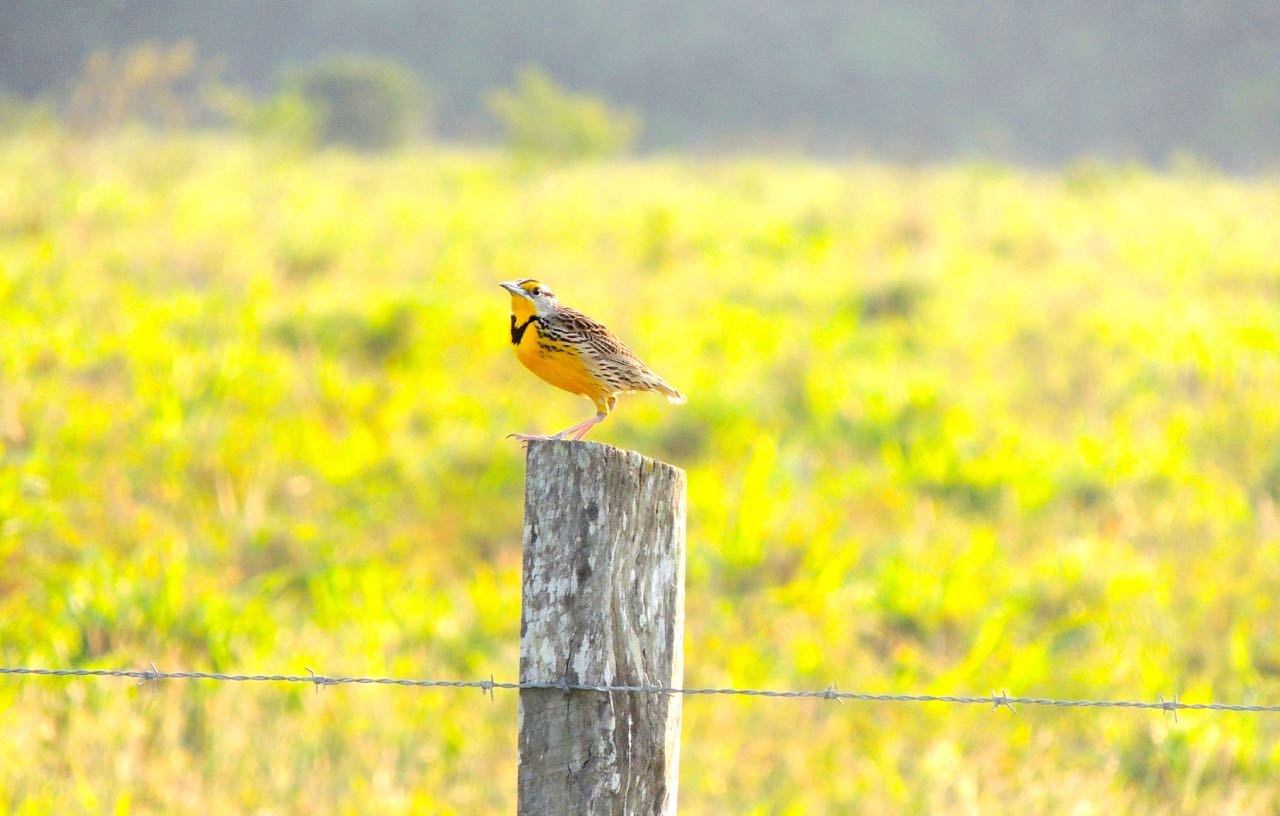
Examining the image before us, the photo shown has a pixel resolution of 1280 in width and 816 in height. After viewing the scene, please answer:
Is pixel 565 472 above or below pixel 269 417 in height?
below

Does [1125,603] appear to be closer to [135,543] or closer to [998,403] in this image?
[998,403]

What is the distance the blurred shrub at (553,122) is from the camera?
19578 millimetres

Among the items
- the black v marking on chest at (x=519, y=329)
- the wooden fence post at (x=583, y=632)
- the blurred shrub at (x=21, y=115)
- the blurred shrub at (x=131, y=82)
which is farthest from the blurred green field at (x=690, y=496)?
the wooden fence post at (x=583, y=632)

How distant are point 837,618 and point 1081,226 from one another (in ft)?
28.2

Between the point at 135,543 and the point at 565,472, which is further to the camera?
the point at 135,543

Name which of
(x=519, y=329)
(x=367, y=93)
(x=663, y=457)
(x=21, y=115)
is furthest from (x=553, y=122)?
(x=519, y=329)

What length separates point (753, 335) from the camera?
9.89 m

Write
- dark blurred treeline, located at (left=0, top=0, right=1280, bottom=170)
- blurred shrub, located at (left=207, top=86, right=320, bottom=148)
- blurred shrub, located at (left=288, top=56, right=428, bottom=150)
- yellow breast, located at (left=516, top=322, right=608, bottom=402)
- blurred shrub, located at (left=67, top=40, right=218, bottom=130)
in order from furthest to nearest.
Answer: dark blurred treeline, located at (left=0, top=0, right=1280, bottom=170)
blurred shrub, located at (left=288, top=56, right=428, bottom=150)
blurred shrub, located at (left=207, top=86, right=320, bottom=148)
blurred shrub, located at (left=67, top=40, right=218, bottom=130)
yellow breast, located at (left=516, top=322, right=608, bottom=402)

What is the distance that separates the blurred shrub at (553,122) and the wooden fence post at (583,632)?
1550 centimetres

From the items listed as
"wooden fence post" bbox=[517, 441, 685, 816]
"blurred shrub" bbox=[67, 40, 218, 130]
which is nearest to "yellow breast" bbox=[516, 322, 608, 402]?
"wooden fence post" bbox=[517, 441, 685, 816]

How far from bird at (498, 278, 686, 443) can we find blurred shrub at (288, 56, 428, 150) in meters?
28.5

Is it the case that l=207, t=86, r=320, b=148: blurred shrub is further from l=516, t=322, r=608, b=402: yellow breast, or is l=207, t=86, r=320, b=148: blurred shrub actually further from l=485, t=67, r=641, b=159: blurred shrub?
l=516, t=322, r=608, b=402: yellow breast

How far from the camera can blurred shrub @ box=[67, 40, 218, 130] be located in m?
11.5

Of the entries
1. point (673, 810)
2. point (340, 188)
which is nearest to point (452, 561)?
point (673, 810)
